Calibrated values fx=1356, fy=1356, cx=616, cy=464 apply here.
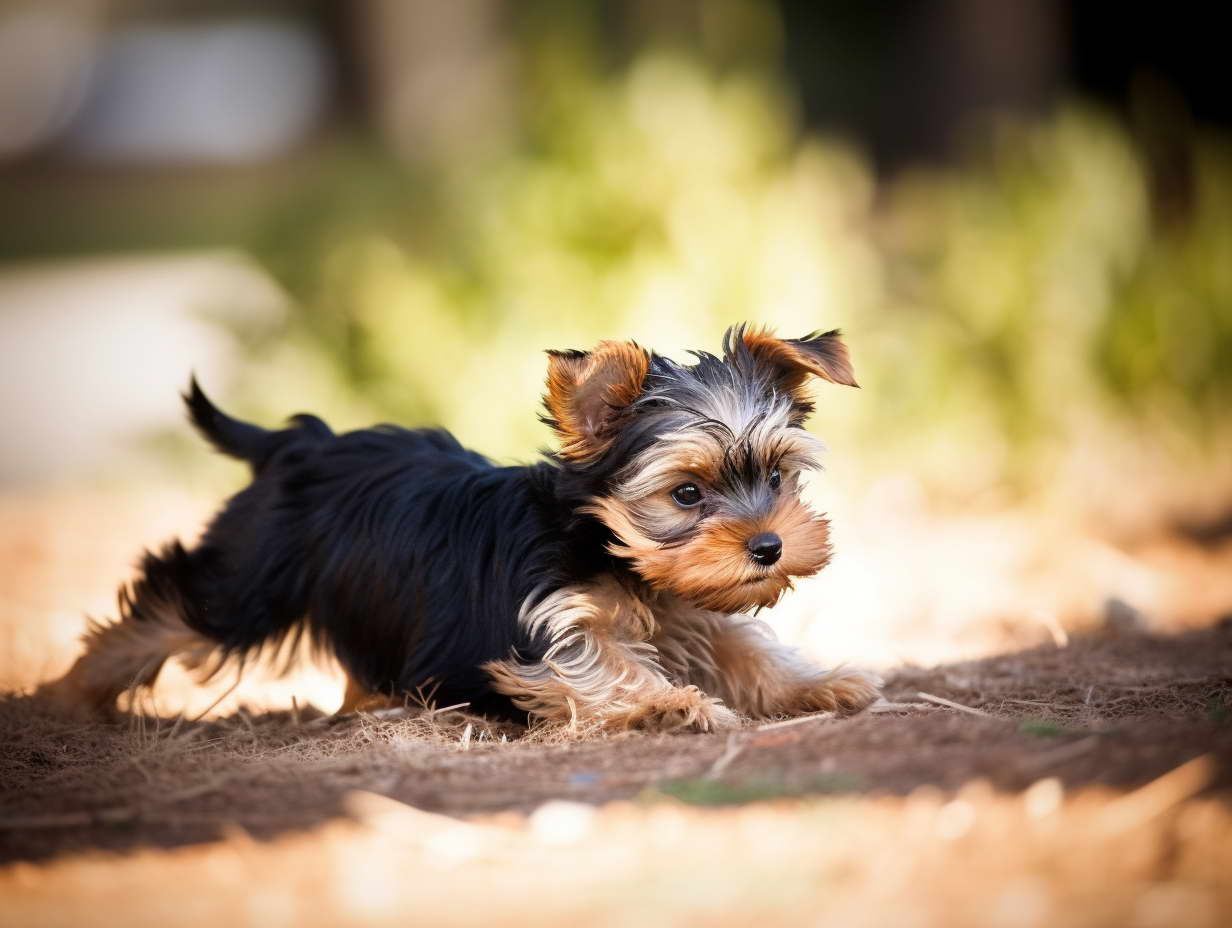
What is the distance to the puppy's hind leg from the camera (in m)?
5.38

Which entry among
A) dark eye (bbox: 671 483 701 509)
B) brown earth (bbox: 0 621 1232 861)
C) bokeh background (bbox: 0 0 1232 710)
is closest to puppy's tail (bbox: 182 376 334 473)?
brown earth (bbox: 0 621 1232 861)

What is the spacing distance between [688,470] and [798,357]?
2.22 ft

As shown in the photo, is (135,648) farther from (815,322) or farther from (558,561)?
(815,322)

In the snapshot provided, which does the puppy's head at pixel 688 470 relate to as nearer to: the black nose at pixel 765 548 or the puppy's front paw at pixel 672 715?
the black nose at pixel 765 548

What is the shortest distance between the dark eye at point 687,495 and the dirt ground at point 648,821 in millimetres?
808

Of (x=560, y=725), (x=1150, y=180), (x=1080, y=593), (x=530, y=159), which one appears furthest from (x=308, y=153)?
(x=560, y=725)

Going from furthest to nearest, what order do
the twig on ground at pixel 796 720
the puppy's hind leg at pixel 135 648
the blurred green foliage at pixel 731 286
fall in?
the blurred green foliage at pixel 731 286, the puppy's hind leg at pixel 135 648, the twig on ground at pixel 796 720

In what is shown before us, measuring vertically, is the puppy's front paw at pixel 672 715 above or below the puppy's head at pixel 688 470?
below

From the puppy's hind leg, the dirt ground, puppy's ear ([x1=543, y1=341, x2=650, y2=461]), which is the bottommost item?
the dirt ground

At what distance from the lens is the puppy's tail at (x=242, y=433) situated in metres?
5.75

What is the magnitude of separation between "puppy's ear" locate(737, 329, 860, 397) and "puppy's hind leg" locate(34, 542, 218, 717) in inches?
95.8

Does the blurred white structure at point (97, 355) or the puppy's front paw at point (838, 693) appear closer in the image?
the puppy's front paw at point (838, 693)

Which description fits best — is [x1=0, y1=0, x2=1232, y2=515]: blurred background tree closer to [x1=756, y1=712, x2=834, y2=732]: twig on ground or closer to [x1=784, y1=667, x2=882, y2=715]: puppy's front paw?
[x1=784, y1=667, x2=882, y2=715]: puppy's front paw

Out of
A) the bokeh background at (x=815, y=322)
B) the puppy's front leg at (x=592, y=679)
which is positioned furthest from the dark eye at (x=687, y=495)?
the bokeh background at (x=815, y=322)
